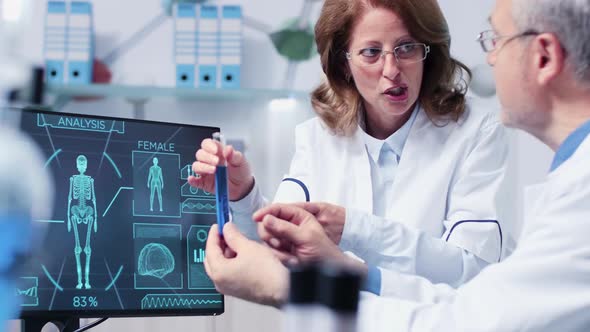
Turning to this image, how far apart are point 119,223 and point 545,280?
911mm

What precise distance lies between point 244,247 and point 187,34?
8.20 ft

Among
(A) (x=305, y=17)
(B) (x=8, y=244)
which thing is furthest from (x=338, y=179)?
(A) (x=305, y=17)

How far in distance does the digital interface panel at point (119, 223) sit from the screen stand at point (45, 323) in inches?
1.4

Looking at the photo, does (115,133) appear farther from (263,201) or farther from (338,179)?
(338,179)

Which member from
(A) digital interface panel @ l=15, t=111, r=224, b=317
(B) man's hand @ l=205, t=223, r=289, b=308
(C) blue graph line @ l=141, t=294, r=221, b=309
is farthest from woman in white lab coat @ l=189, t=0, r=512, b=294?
(B) man's hand @ l=205, t=223, r=289, b=308

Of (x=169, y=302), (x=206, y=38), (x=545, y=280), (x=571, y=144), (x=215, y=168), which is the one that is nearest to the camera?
(x=545, y=280)

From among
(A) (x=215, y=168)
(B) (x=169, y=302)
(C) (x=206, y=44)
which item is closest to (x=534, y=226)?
(A) (x=215, y=168)

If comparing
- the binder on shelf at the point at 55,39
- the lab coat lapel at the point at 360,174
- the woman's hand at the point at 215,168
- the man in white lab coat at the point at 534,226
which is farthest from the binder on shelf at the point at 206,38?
the man in white lab coat at the point at 534,226

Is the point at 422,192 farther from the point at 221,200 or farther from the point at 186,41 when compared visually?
the point at 186,41

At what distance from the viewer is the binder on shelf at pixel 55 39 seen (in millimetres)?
3641

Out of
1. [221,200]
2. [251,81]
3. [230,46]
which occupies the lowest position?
[221,200]

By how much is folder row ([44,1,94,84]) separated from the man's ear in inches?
106

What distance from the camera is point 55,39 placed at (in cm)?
366

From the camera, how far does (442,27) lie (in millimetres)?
2102
